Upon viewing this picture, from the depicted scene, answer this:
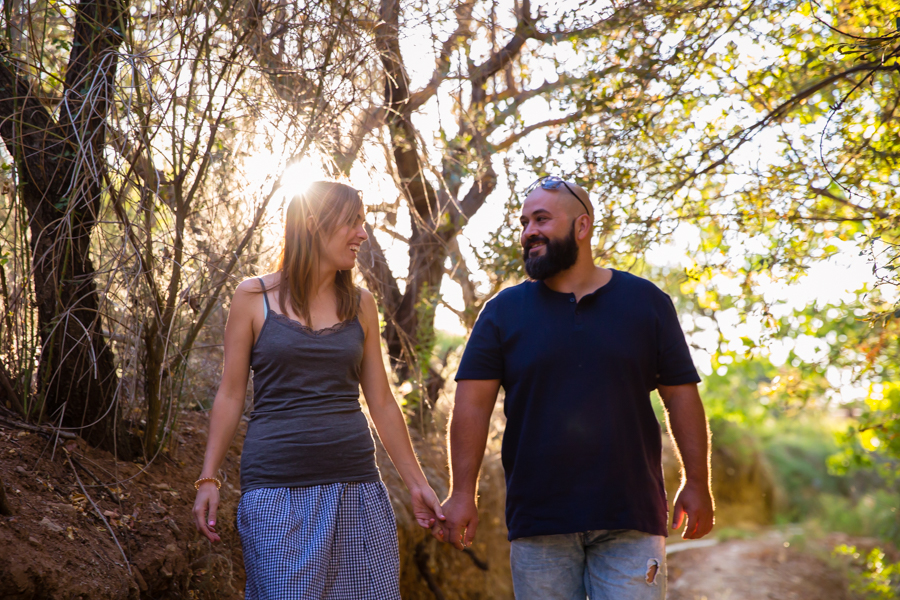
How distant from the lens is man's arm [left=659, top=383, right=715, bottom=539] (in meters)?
2.86

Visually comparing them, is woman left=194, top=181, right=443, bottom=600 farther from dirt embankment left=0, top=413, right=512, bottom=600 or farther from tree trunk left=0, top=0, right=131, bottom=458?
tree trunk left=0, top=0, right=131, bottom=458

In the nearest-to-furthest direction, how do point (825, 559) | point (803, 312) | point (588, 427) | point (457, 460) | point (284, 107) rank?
point (588, 427)
point (457, 460)
point (284, 107)
point (803, 312)
point (825, 559)

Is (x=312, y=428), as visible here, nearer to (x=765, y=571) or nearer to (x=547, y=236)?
(x=547, y=236)

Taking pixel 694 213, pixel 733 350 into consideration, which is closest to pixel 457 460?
pixel 694 213

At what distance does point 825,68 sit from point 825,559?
8187 millimetres

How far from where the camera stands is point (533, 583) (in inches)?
110

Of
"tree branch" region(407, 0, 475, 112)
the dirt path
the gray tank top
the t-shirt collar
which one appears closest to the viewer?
the gray tank top

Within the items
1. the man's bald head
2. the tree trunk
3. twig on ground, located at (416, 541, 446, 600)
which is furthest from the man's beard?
twig on ground, located at (416, 541, 446, 600)

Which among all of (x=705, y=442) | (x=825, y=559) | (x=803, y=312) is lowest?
(x=825, y=559)

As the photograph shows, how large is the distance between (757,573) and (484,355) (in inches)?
319

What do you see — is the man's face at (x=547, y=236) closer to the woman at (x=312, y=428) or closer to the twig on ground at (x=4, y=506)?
the woman at (x=312, y=428)

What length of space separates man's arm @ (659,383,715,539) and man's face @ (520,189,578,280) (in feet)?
2.04

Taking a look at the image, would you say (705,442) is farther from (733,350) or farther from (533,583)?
(733,350)

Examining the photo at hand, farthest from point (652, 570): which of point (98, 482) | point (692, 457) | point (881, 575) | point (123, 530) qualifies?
point (881, 575)
